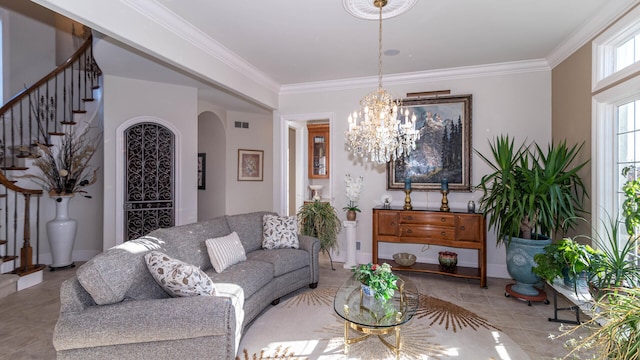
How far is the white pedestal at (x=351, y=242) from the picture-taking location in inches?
187

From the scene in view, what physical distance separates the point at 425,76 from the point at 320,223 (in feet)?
8.75

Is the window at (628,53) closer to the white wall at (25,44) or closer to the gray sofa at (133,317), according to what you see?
the gray sofa at (133,317)

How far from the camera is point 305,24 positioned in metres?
3.11

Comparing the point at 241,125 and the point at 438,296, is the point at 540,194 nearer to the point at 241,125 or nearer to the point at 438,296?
the point at 438,296

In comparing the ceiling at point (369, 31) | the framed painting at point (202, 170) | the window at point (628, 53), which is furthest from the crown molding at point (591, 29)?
the framed painting at point (202, 170)

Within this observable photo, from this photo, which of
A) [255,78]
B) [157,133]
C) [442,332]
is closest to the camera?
[442,332]

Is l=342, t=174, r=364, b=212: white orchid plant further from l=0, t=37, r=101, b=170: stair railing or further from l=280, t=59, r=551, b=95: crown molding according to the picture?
l=0, t=37, r=101, b=170: stair railing

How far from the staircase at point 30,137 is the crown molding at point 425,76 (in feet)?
10.7

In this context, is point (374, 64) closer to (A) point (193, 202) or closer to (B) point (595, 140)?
(B) point (595, 140)

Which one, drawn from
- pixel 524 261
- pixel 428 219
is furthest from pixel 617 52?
pixel 428 219

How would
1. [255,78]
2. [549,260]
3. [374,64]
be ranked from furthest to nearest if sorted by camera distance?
[255,78] < [374,64] < [549,260]

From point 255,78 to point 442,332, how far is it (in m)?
3.96

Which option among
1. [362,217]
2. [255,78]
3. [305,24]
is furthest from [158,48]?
[362,217]

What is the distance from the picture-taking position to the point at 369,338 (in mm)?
2689
